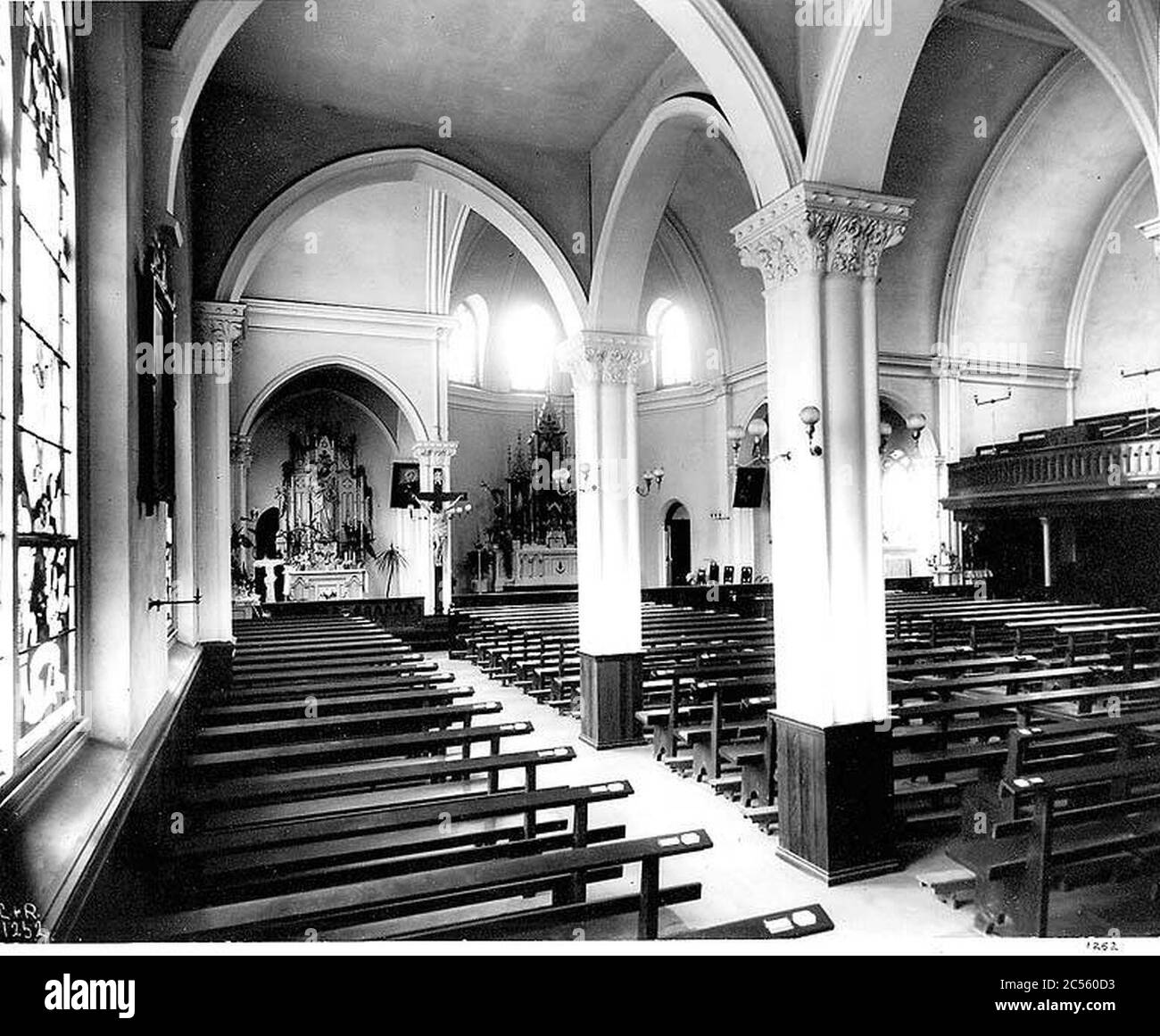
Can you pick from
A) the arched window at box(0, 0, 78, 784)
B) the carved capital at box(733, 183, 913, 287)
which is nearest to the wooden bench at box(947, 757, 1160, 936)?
the carved capital at box(733, 183, 913, 287)

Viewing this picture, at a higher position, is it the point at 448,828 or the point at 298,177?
the point at 298,177

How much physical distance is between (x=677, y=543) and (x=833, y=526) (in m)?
17.7

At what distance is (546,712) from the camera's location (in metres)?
10.1

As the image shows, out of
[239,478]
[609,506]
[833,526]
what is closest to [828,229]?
[833,526]

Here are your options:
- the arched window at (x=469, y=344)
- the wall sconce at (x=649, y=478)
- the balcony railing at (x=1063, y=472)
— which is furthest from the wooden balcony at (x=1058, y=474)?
the arched window at (x=469, y=344)

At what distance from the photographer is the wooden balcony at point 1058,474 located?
12961 millimetres

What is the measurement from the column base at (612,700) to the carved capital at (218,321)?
507cm

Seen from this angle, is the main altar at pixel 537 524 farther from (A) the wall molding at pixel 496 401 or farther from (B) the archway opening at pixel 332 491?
(B) the archway opening at pixel 332 491

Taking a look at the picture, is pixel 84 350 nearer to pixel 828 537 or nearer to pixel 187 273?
pixel 828 537

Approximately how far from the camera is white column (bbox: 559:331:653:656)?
887 centimetres

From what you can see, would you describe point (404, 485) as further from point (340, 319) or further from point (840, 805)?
point (840, 805)

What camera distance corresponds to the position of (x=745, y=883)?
15.7ft
